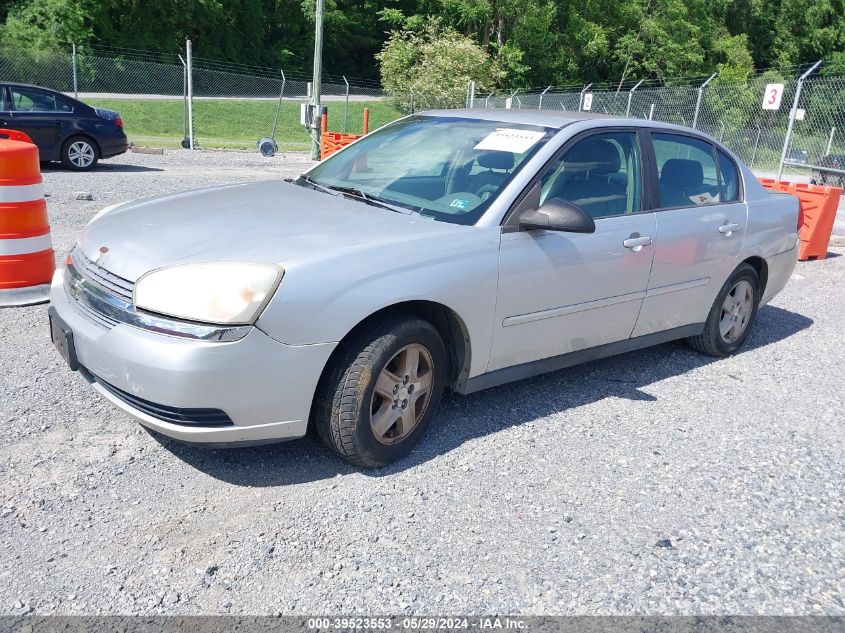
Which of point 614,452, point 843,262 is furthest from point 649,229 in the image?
point 843,262

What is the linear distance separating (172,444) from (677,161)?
3.54 meters

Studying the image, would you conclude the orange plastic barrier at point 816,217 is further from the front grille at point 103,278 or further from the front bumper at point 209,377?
the front grille at point 103,278

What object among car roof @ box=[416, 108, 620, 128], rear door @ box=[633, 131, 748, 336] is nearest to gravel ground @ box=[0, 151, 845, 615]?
rear door @ box=[633, 131, 748, 336]

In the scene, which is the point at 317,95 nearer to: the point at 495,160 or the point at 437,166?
the point at 437,166

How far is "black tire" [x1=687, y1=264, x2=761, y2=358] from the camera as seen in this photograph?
5.13 m

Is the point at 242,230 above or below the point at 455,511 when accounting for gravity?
above

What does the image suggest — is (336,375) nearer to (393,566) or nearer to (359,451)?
(359,451)

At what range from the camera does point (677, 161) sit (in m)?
4.81

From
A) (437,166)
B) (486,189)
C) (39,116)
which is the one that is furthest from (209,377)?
(39,116)

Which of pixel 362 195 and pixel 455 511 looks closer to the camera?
pixel 455 511

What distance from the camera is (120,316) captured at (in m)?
3.00

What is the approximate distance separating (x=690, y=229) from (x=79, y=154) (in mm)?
11787

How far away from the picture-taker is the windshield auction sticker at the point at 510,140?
3992 millimetres

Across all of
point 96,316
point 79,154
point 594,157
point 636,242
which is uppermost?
point 594,157
